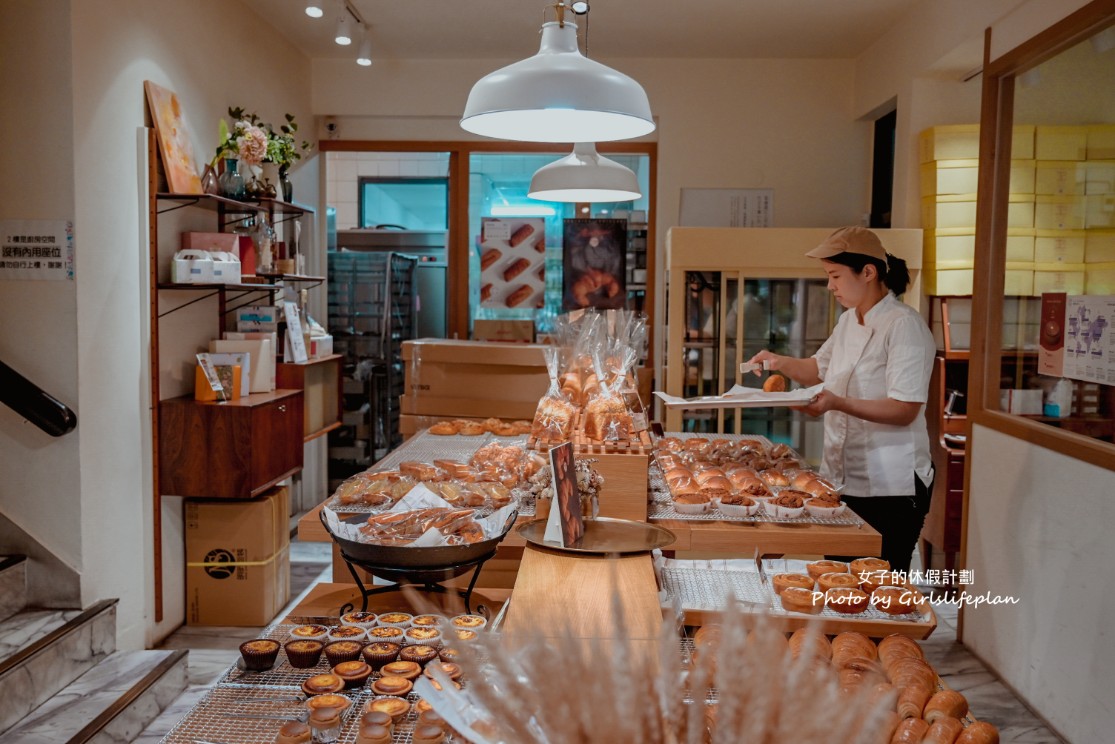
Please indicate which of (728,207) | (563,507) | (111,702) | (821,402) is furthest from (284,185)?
(563,507)

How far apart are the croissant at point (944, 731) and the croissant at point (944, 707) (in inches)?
0.9

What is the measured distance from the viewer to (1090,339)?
285cm

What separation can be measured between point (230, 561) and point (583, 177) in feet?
7.61

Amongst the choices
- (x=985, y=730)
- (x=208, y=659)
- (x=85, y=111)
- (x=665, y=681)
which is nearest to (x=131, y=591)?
(x=208, y=659)

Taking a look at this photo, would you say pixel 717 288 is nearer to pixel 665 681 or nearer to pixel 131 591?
pixel 131 591

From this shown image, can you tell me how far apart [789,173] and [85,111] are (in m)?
4.07

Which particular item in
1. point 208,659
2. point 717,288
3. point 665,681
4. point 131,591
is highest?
point 717,288

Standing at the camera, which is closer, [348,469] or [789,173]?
[789,173]

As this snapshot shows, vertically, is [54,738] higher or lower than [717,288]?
lower

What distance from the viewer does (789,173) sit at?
5.70 meters

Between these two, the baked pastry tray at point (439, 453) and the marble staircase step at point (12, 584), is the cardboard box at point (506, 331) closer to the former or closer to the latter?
the baked pastry tray at point (439, 453)

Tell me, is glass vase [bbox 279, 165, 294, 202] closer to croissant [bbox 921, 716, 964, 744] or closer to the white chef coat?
the white chef coat

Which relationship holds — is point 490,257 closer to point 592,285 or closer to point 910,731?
point 592,285

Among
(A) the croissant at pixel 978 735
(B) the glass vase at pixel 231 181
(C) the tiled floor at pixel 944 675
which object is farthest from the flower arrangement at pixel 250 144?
(A) the croissant at pixel 978 735
